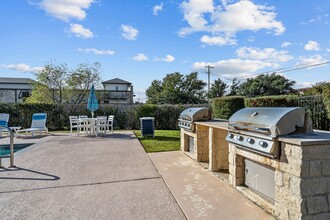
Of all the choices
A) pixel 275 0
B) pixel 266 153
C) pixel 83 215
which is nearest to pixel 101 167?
pixel 83 215

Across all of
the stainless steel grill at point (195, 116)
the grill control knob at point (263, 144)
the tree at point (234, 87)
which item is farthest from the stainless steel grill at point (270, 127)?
the tree at point (234, 87)

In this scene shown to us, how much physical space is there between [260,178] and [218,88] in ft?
129

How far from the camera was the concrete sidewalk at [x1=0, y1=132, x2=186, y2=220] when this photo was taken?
10.5 ft

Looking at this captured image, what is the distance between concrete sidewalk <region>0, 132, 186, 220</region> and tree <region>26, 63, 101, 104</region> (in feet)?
53.8

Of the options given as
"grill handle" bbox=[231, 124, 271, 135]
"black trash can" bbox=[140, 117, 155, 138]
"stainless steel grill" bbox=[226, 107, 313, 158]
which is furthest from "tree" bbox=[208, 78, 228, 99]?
"stainless steel grill" bbox=[226, 107, 313, 158]

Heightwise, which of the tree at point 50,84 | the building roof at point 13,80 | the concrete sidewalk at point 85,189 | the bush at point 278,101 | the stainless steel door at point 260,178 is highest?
the building roof at point 13,80

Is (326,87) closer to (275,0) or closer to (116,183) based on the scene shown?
(275,0)

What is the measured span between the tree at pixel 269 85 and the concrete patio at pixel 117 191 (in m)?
37.8

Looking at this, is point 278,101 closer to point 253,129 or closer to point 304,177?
point 253,129

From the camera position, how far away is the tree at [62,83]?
21297 millimetres

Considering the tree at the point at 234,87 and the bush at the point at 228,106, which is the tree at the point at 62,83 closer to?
the bush at the point at 228,106

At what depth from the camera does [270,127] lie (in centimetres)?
286

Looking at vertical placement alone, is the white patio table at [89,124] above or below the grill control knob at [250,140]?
below

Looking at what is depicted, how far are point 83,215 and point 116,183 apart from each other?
1338 mm
